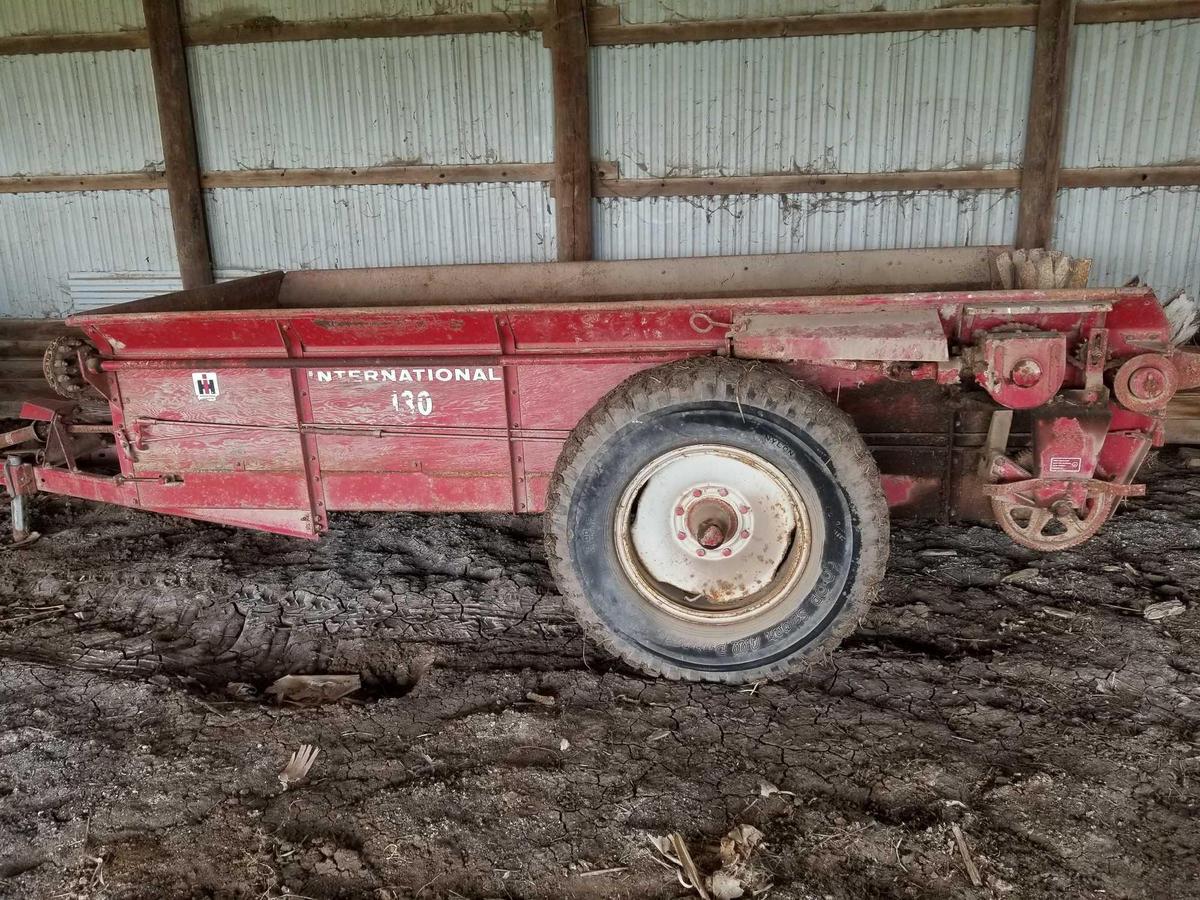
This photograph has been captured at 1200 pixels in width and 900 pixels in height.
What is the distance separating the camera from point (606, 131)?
6152 mm

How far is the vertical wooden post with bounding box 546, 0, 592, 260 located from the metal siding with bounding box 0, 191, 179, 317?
3251mm

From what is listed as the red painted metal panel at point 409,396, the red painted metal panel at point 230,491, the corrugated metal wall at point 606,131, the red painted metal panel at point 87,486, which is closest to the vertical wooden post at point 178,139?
the corrugated metal wall at point 606,131

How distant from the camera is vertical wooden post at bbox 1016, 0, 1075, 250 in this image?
5.51 metres

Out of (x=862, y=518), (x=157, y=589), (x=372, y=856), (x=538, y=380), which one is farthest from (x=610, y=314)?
(x=157, y=589)

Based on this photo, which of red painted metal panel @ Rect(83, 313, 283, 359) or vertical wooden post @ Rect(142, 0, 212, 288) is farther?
vertical wooden post @ Rect(142, 0, 212, 288)

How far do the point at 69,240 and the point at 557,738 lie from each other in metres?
6.45

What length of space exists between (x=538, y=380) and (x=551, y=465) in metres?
0.37

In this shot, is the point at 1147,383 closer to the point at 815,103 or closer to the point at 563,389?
the point at 563,389

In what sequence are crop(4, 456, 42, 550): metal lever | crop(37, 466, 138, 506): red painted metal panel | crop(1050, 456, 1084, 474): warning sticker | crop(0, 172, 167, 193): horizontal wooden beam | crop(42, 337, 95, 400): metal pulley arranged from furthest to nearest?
crop(0, 172, 167, 193): horizontal wooden beam → crop(4, 456, 42, 550): metal lever → crop(37, 466, 138, 506): red painted metal panel → crop(42, 337, 95, 400): metal pulley → crop(1050, 456, 1084, 474): warning sticker

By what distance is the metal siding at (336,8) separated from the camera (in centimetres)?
604

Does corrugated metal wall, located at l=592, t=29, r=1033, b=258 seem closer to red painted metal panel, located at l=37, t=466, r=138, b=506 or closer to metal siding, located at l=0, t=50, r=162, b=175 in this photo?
metal siding, located at l=0, t=50, r=162, b=175

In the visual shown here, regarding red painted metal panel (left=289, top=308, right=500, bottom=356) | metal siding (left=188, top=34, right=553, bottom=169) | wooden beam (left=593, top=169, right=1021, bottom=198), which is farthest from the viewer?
metal siding (left=188, top=34, right=553, bottom=169)

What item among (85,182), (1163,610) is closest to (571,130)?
A: (85,182)

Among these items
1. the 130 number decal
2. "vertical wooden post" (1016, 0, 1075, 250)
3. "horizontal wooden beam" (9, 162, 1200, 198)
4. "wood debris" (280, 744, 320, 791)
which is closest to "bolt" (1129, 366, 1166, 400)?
the 130 number decal
